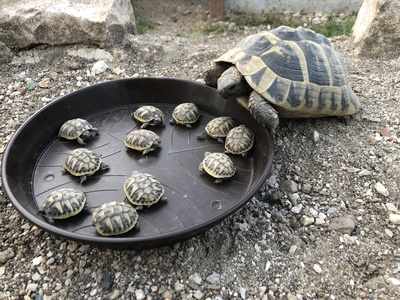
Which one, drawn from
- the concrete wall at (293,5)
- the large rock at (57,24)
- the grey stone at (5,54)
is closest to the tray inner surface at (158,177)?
the large rock at (57,24)

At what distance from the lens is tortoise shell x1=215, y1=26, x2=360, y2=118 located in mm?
2383

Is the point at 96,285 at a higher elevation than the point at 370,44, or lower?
lower

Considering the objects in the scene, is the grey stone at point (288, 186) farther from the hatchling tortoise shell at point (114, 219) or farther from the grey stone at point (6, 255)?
the grey stone at point (6, 255)

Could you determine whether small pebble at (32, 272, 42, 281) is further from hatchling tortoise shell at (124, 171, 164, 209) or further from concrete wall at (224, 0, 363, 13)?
concrete wall at (224, 0, 363, 13)

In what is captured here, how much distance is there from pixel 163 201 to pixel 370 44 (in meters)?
2.60

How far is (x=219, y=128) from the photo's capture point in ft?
8.28

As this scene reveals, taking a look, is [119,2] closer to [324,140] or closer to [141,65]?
[141,65]

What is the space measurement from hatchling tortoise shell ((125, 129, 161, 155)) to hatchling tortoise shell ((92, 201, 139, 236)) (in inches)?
22.7

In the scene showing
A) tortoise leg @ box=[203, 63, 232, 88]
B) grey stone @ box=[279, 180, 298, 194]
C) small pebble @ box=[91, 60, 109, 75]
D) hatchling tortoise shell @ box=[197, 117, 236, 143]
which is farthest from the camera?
small pebble @ box=[91, 60, 109, 75]

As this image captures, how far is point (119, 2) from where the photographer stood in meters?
4.06

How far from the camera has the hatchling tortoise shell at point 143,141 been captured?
242cm

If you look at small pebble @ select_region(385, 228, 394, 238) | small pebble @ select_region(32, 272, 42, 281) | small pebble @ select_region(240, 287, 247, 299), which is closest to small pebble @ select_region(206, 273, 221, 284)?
small pebble @ select_region(240, 287, 247, 299)

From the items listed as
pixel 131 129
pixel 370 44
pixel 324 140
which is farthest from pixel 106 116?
pixel 370 44

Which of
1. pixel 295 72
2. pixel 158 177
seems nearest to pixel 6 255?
pixel 158 177
